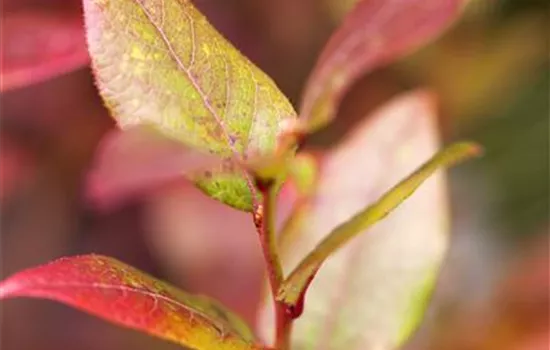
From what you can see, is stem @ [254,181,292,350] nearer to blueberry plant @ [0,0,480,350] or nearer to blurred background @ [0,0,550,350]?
blueberry plant @ [0,0,480,350]

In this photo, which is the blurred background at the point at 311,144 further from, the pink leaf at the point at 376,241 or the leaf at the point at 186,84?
the leaf at the point at 186,84

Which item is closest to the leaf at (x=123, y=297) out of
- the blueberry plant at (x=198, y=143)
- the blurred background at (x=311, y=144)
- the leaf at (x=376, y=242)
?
the blueberry plant at (x=198, y=143)

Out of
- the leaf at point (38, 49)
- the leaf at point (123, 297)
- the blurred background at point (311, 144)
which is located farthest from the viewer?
the blurred background at point (311, 144)

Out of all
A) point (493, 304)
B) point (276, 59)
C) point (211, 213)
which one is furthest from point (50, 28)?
point (493, 304)

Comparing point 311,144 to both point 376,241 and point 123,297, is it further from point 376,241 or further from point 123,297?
point 123,297

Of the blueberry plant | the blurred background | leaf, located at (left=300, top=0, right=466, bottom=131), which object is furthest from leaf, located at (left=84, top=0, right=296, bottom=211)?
the blurred background

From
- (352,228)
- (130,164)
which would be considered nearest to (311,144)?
(130,164)

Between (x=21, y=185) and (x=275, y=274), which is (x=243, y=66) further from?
(x=21, y=185)
